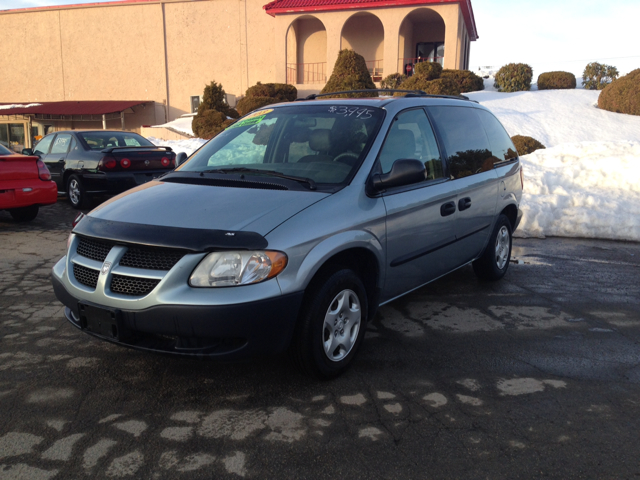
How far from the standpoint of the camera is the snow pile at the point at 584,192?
845cm

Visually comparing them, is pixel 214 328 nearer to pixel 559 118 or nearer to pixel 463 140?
pixel 463 140

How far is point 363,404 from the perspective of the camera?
10.7 feet

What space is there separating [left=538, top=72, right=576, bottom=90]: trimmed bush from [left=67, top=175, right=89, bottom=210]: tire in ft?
72.2

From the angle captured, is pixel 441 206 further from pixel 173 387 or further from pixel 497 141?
pixel 173 387

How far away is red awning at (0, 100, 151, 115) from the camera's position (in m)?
31.6

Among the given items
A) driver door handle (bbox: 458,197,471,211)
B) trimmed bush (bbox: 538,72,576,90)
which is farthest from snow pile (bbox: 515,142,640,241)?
trimmed bush (bbox: 538,72,576,90)

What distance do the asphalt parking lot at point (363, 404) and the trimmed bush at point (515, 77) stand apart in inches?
859

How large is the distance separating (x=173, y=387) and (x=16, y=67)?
39.9 m

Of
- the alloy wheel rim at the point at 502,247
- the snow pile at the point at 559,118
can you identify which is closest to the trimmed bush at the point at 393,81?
the snow pile at the point at 559,118

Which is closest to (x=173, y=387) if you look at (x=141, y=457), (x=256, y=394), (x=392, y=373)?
(x=256, y=394)

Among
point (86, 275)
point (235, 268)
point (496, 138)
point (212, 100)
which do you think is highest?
point (212, 100)

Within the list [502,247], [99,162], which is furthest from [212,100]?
[502,247]

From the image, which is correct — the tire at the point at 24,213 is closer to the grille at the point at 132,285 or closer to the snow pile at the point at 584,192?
the grille at the point at 132,285

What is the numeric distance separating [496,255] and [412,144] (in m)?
2.01
